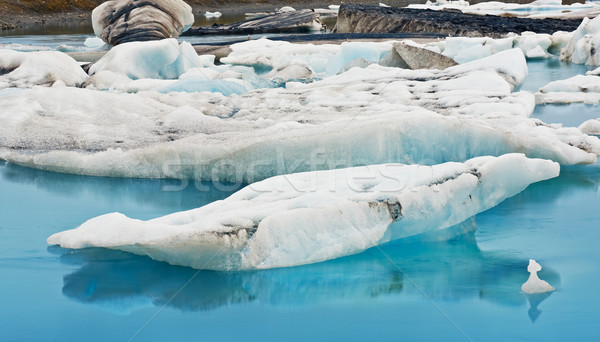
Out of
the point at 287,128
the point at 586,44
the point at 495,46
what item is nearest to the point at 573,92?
the point at 586,44

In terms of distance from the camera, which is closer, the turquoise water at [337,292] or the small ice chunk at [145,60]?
the turquoise water at [337,292]

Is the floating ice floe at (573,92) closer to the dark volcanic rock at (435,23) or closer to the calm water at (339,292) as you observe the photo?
the calm water at (339,292)

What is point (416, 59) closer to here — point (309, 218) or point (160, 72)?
point (160, 72)

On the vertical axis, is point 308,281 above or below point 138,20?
above

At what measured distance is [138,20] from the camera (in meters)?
14.7

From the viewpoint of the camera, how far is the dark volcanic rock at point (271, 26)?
19906mm

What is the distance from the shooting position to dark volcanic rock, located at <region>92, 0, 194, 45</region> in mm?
14508

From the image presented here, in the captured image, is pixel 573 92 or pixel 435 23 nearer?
pixel 573 92

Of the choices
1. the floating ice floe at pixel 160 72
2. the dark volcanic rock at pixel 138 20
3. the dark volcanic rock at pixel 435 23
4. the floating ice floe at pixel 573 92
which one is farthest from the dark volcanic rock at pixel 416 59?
the dark volcanic rock at pixel 138 20

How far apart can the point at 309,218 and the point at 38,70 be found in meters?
7.22

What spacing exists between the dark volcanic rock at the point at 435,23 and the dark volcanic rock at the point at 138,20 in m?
5.31

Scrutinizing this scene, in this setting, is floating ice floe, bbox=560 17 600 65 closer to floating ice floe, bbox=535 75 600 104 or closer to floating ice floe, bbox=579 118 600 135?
floating ice floe, bbox=535 75 600 104

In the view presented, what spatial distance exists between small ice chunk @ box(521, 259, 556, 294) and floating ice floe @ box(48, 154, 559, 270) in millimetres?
683

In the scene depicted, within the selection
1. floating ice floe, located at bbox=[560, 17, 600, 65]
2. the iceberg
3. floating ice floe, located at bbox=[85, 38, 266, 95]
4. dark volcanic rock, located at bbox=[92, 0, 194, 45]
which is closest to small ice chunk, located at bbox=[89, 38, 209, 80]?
floating ice floe, located at bbox=[85, 38, 266, 95]
